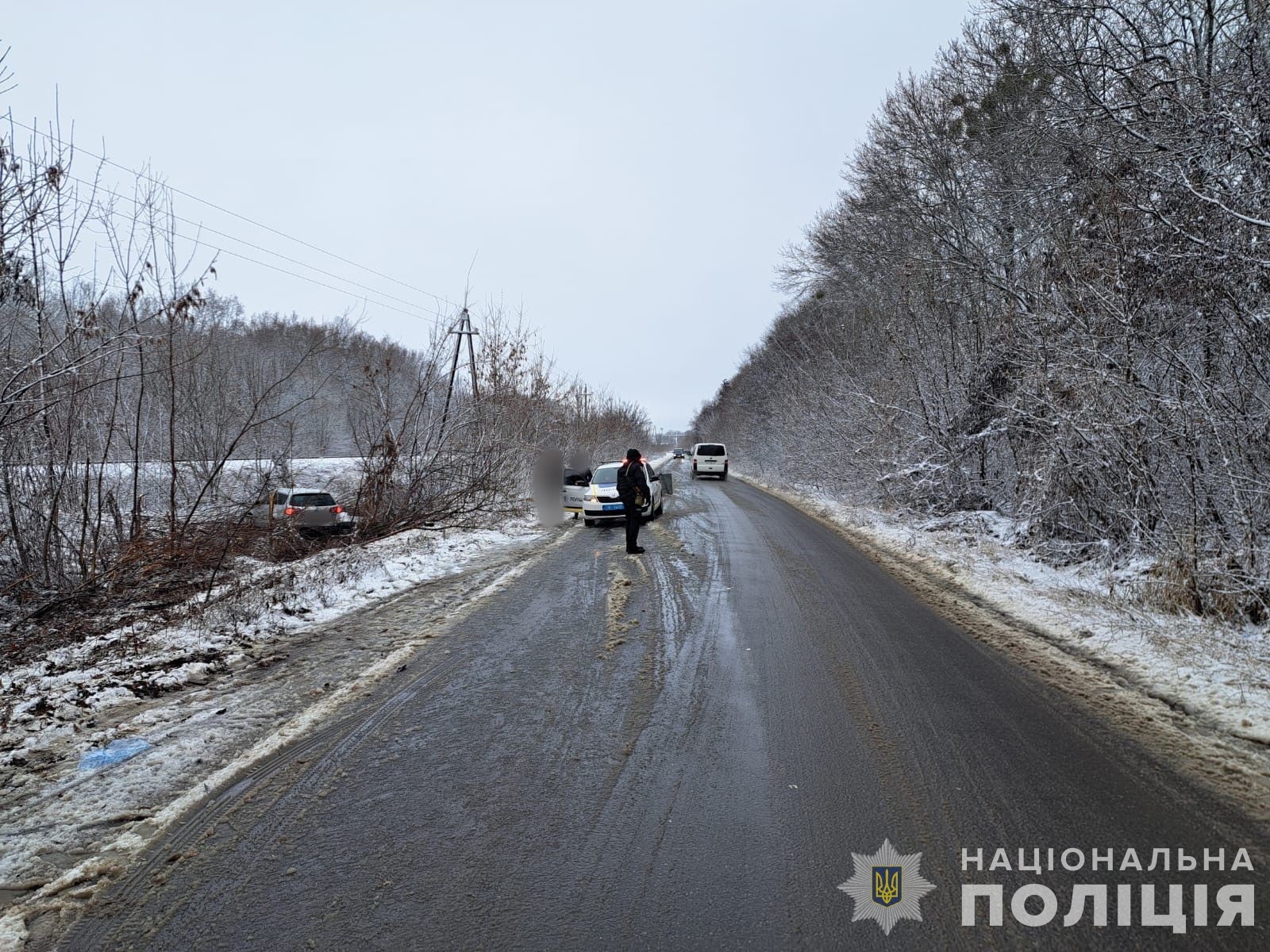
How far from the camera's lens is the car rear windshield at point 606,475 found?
682 inches

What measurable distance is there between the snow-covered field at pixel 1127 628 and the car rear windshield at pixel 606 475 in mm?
7528

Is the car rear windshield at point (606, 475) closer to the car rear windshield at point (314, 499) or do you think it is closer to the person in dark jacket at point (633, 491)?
the person in dark jacket at point (633, 491)

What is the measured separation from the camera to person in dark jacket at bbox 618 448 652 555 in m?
11.9

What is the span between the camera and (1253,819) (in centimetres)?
324

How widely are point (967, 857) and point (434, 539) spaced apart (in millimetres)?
11530

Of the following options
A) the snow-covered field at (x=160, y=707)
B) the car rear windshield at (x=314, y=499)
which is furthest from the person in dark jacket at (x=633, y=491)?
the car rear windshield at (x=314, y=499)

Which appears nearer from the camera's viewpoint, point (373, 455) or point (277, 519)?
point (277, 519)

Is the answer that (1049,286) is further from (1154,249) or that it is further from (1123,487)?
(1123,487)

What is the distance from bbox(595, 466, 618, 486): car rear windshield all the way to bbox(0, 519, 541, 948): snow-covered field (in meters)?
8.76

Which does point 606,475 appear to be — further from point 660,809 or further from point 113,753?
point 660,809

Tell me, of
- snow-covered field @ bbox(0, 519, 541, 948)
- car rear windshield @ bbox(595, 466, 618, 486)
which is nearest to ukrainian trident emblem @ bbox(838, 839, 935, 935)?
snow-covered field @ bbox(0, 519, 541, 948)

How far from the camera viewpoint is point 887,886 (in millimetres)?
2775

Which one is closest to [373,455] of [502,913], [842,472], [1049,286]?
[502,913]

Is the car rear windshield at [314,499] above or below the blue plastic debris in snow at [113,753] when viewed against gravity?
above
